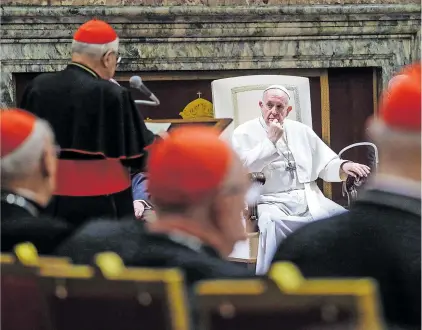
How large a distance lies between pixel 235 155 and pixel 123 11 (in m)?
4.77

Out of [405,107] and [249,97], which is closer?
[405,107]

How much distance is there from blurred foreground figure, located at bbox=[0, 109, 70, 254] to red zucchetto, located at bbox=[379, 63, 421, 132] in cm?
97

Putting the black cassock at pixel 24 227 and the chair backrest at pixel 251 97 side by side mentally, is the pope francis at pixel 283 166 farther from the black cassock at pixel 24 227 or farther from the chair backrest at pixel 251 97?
the black cassock at pixel 24 227

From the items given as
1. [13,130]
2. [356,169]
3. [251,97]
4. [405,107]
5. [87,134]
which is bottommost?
[356,169]

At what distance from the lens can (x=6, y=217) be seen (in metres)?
2.09

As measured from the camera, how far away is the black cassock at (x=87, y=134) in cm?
354

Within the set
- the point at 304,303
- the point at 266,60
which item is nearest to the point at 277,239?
the point at 266,60

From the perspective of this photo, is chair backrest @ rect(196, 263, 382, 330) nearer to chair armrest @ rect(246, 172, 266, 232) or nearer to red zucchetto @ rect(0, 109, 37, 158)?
red zucchetto @ rect(0, 109, 37, 158)

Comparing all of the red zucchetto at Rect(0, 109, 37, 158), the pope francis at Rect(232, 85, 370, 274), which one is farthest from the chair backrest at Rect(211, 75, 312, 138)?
the red zucchetto at Rect(0, 109, 37, 158)

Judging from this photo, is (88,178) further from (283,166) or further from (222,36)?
(222,36)

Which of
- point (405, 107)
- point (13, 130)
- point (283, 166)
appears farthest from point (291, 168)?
point (405, 107)

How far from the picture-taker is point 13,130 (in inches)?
86.7

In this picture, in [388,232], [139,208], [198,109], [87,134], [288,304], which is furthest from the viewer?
[198,109]

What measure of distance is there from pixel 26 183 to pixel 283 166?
11.5 ft
